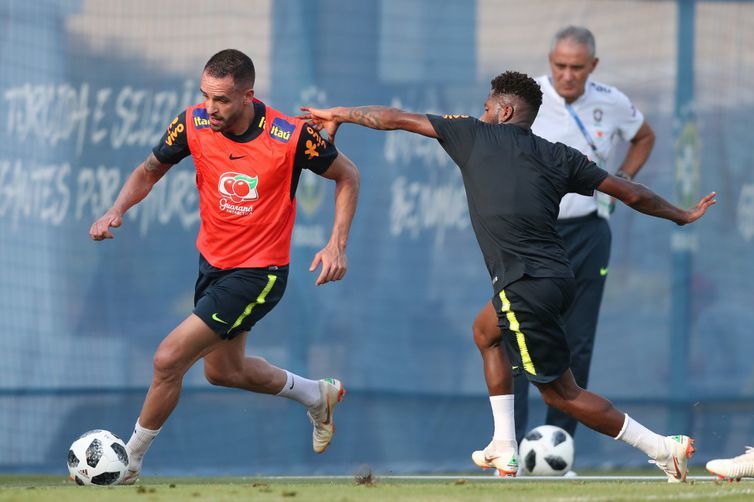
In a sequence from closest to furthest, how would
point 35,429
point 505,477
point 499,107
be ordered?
point 499,107 → point 505,477 → point 35,429

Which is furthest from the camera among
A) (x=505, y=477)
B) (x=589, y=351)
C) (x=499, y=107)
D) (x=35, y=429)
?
(x=35, y=429)

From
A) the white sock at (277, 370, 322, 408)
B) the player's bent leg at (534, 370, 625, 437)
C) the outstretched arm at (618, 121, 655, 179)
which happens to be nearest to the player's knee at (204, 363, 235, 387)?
the white sock at (277, 370, 322, 408)

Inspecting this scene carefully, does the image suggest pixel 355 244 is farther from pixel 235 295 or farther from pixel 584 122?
pixel 235 295

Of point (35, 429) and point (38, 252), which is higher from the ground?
point (38, 252)

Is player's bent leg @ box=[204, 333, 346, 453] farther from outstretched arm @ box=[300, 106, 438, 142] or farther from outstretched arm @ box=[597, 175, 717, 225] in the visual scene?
outstretched arm @ box=[597, 175, 717, 225]

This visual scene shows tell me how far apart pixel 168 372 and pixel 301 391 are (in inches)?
44.0

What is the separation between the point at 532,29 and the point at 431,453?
310cm

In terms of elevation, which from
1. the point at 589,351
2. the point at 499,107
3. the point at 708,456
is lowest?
the point at 708,456

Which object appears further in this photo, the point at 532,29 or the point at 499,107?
the point at 532,29

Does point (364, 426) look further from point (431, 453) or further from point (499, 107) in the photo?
point (499, 107)

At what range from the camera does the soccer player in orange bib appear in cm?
669

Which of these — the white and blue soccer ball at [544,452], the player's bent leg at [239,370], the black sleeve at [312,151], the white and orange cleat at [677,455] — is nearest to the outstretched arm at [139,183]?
the black sleeve at [312,151]

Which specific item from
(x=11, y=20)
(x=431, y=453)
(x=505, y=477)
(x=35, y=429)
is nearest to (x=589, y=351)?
(x=505, y=477)

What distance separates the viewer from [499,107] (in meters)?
6.61
